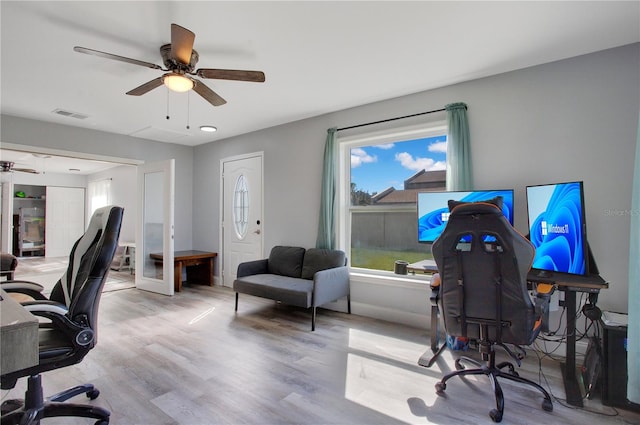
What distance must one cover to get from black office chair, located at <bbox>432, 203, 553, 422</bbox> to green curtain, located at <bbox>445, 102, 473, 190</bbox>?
3.89 ft

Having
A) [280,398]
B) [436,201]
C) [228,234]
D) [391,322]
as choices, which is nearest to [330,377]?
[280,398]

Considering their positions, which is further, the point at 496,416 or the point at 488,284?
the point at 488,284

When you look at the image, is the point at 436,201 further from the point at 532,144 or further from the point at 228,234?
the point at 228,234

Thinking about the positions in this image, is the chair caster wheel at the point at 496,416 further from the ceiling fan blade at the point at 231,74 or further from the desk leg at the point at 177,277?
the desk leg at the point at 177,277

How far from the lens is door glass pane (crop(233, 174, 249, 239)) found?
523cm

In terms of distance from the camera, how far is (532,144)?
2.84 meters

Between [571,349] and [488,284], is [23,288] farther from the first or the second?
[571,349]

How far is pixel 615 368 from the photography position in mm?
1986

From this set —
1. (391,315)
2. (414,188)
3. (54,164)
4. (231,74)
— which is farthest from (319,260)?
(54,164)

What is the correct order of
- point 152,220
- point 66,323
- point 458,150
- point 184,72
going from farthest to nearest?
Answer: point 152,220 < point 458,150 < point 184,72 < point 66,323

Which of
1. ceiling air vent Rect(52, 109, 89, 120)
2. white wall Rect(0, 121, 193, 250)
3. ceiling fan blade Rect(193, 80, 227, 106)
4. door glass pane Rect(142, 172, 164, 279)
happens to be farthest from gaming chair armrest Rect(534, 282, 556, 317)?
white wall Rect(0, 121, 193, 250)

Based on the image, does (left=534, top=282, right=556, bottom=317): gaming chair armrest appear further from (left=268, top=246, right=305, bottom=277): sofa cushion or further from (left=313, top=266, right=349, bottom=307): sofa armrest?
(left=268, top=246, right=305, bottom=277): sofa cushion

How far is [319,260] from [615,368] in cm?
278

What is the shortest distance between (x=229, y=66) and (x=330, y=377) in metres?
2.81
